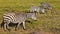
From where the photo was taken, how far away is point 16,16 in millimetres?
10828

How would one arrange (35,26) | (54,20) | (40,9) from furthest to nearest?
(40,9) → (54,20) → (35,26)

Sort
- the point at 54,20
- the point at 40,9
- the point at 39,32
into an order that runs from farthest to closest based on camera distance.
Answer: the point at 40,9 → the point at 54,20 → the point at 39,32

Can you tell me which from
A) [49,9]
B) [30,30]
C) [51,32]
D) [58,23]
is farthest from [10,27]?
[49,9]

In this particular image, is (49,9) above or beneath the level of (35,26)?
above

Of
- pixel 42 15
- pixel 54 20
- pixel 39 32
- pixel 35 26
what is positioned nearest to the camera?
pixel 39 32

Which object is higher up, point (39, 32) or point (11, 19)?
point (11, 19)

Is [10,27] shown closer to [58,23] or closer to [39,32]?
[39,32]

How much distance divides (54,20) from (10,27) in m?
3.09

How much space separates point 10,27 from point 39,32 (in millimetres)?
1631

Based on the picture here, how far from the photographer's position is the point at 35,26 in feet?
37.2

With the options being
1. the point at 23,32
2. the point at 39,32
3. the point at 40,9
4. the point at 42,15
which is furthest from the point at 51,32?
the point at 40,9

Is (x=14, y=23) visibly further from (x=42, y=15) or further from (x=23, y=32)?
(x=42, y=15)

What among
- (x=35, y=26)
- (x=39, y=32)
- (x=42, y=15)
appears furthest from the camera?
(x=42, y=15)

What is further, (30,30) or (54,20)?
(54,20)
